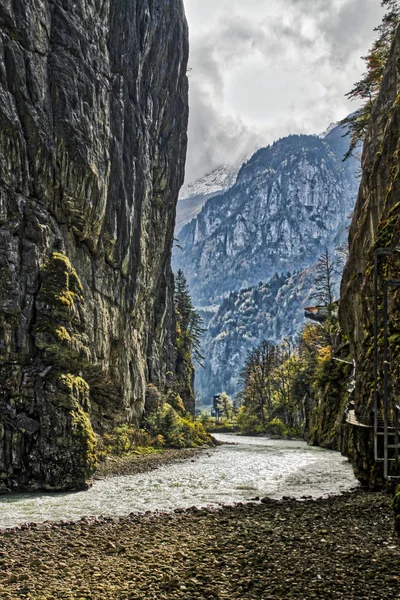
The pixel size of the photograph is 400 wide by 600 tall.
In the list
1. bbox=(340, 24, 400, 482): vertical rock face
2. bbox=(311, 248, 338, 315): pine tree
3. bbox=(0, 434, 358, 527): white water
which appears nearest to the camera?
bbox=(0, 434, 358, 527): white water

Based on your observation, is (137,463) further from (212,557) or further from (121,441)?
(212,557)

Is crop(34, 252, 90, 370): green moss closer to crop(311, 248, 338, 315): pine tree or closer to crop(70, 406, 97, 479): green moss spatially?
crop(70, 406, 97, 479): green moss

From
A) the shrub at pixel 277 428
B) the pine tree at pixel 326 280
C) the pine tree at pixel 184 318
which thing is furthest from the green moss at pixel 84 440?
the shrub at pixel 277 428

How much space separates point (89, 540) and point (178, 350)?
56891 mm

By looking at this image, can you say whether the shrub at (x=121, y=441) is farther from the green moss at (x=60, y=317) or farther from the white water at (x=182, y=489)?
the green moss at (x=60, y=317)

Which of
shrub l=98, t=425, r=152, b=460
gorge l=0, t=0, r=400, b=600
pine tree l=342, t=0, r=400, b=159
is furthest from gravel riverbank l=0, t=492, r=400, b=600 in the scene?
pine tree l=342, t=0, r=400, b=159

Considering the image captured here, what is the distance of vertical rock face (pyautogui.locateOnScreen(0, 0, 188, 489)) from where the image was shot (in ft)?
68.8

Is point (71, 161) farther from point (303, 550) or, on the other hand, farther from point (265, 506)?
point (303, 550)

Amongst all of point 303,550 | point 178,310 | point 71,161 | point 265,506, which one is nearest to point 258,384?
point 178,310

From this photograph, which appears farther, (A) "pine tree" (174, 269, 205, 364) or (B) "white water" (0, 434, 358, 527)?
(A) "pine tree" (174, 269, 205, 364)

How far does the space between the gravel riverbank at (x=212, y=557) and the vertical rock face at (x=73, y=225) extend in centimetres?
821

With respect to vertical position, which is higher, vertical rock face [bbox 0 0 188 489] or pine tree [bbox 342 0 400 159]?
pine tree [bbox 342 0 400 159]

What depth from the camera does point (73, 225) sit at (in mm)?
28609

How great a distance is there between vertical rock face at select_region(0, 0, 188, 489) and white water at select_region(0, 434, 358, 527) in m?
2.11
